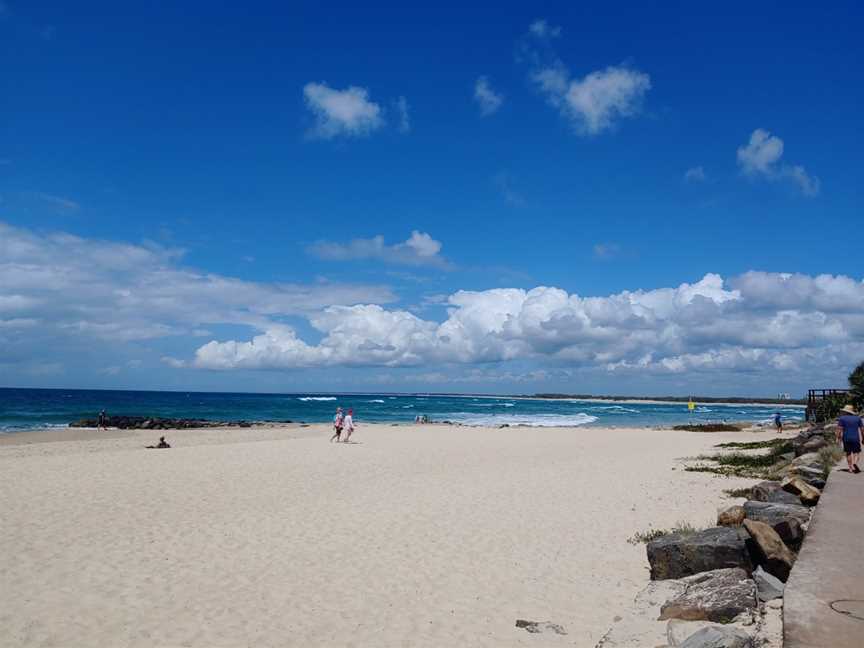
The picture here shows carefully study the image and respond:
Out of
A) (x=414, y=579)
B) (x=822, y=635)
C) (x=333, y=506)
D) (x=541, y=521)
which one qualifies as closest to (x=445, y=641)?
(x=414, y=579)

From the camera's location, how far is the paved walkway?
4.27 m

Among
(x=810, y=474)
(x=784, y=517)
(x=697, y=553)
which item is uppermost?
(x=784, y=517)

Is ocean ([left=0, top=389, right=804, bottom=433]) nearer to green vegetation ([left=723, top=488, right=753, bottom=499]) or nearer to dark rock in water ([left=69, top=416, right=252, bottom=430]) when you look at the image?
dark rock in water ([left=69, top=416, right=252, bottom=430])

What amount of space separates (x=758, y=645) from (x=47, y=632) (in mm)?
6998

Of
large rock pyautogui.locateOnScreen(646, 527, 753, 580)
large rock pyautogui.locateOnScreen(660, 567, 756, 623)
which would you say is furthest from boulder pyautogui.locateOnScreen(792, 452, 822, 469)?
large rock pyautogui.locateOnScreen(660, 567, 756, 623)

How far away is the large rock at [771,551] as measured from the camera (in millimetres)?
6871

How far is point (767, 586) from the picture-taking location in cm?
618

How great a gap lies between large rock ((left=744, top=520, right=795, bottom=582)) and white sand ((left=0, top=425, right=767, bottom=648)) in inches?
65.8

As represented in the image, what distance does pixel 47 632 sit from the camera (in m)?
6.68

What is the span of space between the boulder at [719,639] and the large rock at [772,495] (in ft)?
21.0

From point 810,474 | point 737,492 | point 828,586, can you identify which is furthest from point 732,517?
point 737,492

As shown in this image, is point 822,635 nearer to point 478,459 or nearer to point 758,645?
point 758,645

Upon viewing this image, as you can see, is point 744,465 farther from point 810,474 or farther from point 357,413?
point 357,413

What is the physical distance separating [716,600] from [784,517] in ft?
10.3
